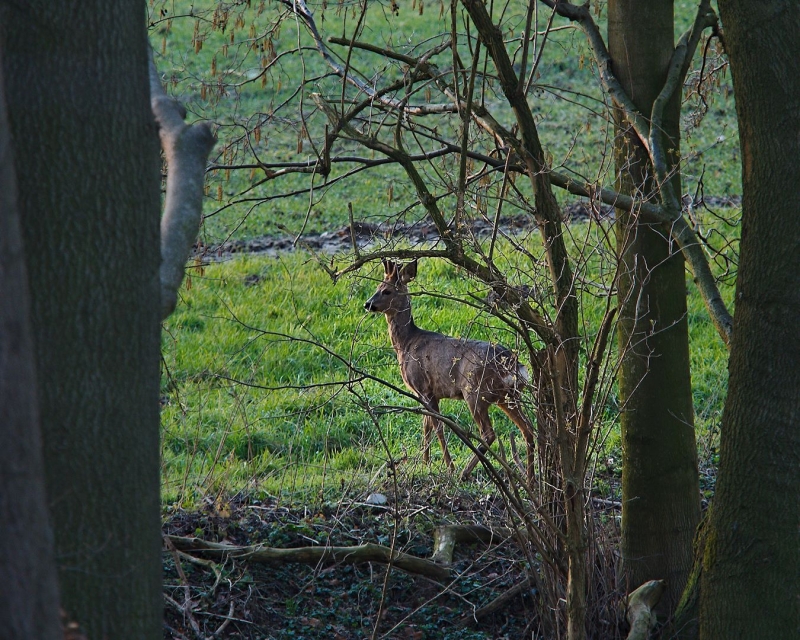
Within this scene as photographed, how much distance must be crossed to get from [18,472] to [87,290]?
791 millimetres

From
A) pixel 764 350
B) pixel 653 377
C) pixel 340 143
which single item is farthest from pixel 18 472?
pixel 340 143

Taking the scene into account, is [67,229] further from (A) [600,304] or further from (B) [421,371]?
(A) [600,304]

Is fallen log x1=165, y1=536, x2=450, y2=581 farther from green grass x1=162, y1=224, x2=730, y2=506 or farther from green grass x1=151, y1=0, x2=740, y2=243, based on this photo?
green grass x1=151, y1=0, x2=740, y2=243

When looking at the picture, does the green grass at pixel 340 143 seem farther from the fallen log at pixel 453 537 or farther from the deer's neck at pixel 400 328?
the fallen log at pixel 453 537

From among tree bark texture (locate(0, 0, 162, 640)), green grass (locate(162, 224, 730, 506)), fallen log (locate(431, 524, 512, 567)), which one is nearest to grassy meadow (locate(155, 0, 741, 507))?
green grass (locate(162, 224, 730, 506))

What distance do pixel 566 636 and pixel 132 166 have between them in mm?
3440

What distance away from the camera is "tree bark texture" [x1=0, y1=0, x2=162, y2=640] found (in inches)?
99.6

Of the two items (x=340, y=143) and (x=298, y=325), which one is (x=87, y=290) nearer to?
(x=298, y=325)

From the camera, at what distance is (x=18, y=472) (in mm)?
1871

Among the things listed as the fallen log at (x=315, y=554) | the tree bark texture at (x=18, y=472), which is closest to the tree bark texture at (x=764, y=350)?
the fallen log at (x=315, y=554)

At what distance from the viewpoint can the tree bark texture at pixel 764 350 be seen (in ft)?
12.8

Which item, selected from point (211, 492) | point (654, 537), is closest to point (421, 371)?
point (211, 492)

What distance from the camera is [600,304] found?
1118cm

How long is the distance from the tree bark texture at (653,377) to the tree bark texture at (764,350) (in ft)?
4.45
